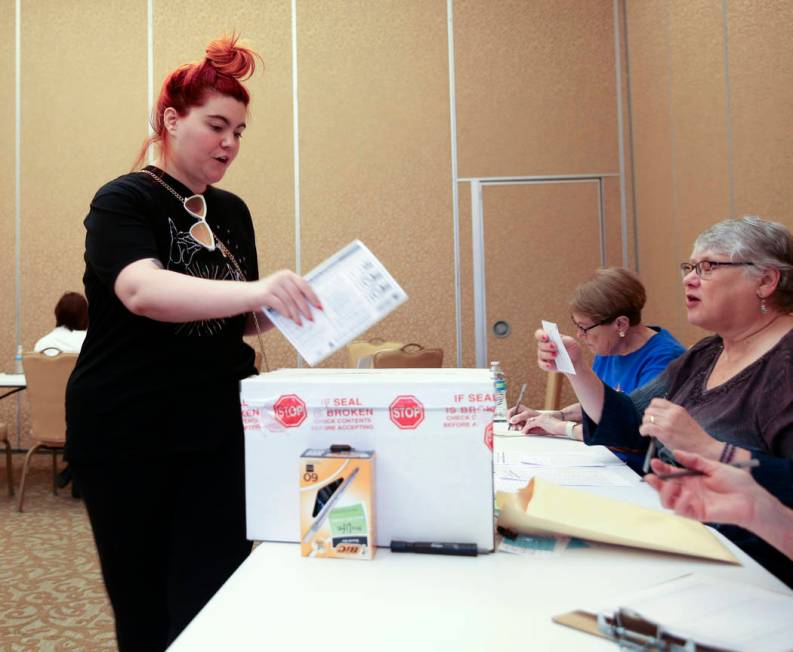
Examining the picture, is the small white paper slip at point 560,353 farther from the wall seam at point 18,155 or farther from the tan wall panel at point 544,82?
the wall seam at point 18,155

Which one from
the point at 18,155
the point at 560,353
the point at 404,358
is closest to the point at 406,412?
the point at 560,353

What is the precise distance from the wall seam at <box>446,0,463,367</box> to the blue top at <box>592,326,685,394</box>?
9.12 feet

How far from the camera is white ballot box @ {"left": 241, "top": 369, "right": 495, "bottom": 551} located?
1.07 metres

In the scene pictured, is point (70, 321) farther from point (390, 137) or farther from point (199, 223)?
point (199, 223)

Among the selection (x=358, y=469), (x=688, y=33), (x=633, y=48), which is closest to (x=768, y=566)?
(x=358, y=469)

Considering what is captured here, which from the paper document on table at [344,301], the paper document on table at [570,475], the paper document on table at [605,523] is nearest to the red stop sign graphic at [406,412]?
the paper document on table at [344,301]

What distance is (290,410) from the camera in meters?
1.12

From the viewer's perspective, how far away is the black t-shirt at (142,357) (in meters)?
1.25

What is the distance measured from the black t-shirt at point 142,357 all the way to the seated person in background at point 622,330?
1281 millimetres

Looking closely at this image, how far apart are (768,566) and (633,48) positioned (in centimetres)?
469

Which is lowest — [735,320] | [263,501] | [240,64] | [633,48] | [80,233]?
[263,501]

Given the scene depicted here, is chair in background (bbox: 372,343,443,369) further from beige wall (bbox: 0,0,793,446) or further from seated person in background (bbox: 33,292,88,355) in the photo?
seated person in background (bbox: 33,292,88,355)

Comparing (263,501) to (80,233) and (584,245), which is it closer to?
(584,245)

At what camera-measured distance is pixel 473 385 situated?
3.45 feet
